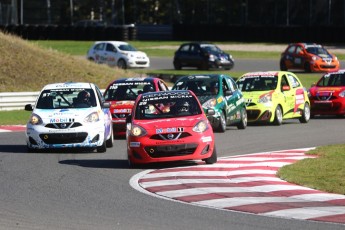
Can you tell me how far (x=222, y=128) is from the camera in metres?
24.2

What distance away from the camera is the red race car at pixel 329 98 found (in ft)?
93.1

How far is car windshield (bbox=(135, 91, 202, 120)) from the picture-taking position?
1808 centimetres

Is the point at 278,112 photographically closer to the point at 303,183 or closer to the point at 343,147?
the point at 343,147

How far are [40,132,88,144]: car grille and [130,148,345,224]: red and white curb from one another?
305 cm

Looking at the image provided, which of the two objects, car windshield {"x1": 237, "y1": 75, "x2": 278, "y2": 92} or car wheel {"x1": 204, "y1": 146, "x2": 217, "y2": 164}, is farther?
car windshield {"x1": 237, "y1": 75, "x2": 278, "y2": 92}

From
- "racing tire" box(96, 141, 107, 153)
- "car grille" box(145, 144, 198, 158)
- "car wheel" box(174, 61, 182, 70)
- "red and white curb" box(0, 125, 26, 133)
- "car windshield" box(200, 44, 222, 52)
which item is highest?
"car grille" box(145, 144, 198, 158)

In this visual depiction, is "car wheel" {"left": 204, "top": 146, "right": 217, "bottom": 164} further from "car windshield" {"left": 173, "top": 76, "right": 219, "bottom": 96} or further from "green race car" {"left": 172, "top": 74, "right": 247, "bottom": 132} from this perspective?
"car windshield" {"left": 173, "top": 76, "right": 219, "bottom": 96}

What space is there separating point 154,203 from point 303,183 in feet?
8.88

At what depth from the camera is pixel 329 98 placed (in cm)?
2852

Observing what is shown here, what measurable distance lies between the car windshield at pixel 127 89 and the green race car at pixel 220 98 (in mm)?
1191

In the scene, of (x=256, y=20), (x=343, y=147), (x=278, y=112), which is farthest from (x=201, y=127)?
(x=256, y=20)

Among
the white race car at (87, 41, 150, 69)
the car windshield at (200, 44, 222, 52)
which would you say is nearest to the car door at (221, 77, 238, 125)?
the white race car at (87, 41, 150, 69)

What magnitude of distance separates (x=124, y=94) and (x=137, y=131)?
23.6 ft

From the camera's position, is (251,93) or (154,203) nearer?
(154,203)
